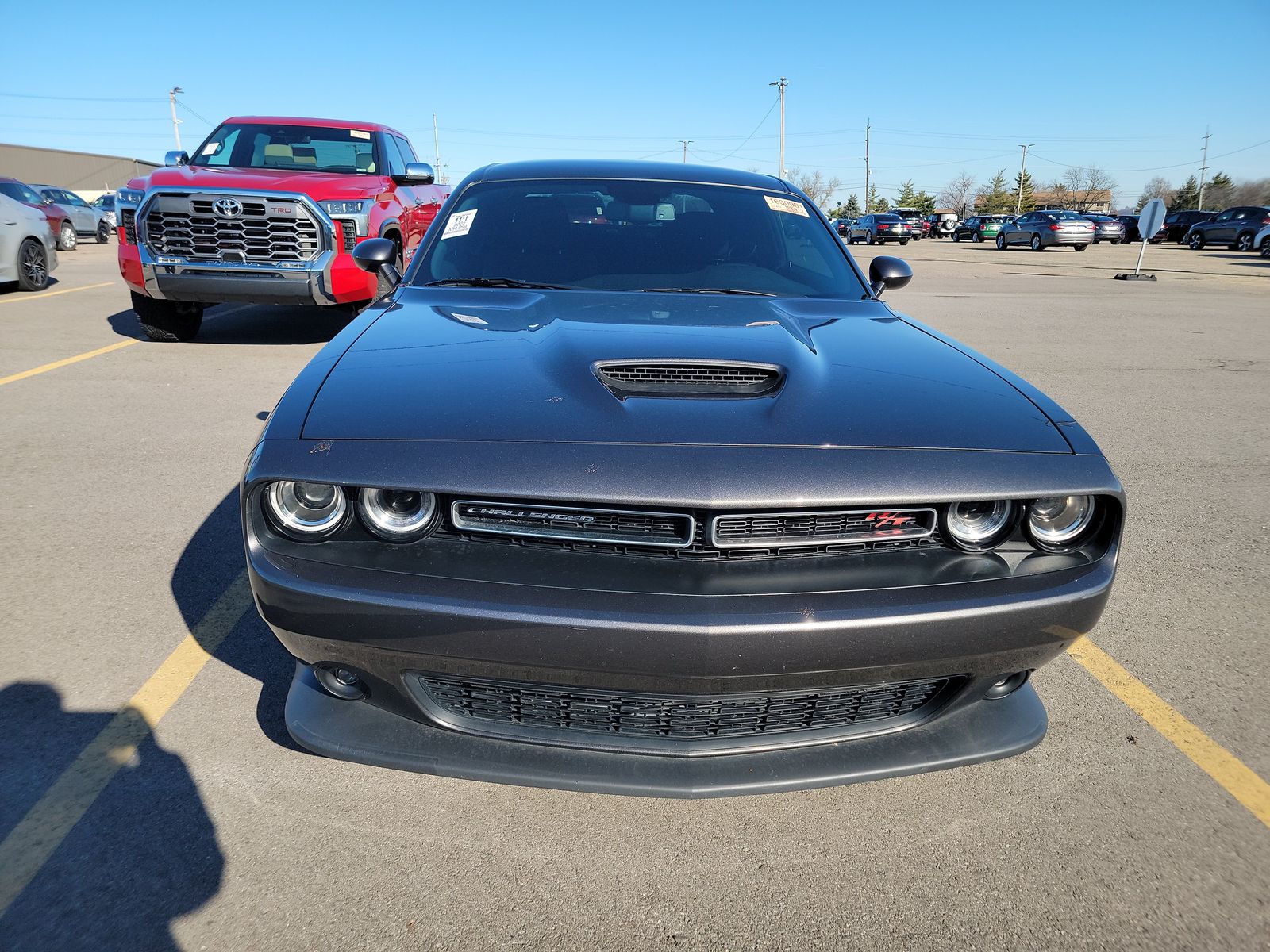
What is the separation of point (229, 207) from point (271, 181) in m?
0.43

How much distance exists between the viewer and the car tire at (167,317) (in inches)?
293

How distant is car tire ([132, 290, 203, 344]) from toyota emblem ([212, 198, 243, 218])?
3.92 feet

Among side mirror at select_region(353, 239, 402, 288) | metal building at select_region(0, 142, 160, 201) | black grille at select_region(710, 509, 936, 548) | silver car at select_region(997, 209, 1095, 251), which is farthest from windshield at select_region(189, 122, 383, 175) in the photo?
metal building at select_region(0, 142, 160, 201)

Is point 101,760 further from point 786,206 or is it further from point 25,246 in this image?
point 25,246

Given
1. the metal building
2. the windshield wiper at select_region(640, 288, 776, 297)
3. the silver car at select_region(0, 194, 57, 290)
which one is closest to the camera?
the windshield wiper at select_region(640, 288, 776, 297)

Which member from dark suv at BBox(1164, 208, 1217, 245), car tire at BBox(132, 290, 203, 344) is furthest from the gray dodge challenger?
dark suv at BBox(1164, 208, 1217, 245)

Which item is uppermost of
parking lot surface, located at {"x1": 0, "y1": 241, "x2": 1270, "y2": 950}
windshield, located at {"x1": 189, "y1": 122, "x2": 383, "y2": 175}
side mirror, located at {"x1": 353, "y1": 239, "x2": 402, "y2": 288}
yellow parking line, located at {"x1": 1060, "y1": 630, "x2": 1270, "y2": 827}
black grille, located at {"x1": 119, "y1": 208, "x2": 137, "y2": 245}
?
windshield, located at {"x1": 189, "y1": 122, "x2": 383, "y2": 175}

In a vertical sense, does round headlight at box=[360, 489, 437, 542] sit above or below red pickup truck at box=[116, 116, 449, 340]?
below

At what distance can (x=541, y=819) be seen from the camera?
1.99m

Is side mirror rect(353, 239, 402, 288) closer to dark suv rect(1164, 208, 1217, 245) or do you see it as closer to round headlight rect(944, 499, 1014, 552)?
round headlight rect(944, 499, 1014, 552)

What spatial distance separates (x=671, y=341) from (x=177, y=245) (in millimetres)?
5961

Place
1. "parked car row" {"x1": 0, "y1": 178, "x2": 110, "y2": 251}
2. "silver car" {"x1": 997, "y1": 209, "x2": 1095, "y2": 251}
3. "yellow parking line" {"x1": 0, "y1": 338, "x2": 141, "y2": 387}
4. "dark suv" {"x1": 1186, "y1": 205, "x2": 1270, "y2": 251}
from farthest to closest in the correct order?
"silver car" {"x1": 997, "y1": 209, "x2": 1095, "y2": 251}
"dark suv" {"x1": 1186, "y1": 205, "x2": 1270, "y2": 251}
"parked car row" {"x1": 0, "y1": 178, "x2": 110, "y2": 251}
"yellow parking line" {"x1": 0, "y1": 338, "x2": 141, "y2": 387}

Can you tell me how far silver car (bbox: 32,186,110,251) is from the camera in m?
20.7

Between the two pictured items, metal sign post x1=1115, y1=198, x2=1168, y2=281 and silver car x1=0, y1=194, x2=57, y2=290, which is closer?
silver car x1=0, y1=194, x2=57, y2=290
